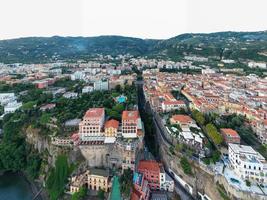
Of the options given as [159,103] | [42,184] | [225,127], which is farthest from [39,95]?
[225,127]

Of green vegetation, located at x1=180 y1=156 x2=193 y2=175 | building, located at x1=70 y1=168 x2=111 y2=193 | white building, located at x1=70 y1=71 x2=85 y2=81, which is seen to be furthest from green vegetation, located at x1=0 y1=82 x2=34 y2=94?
green vegetation, located at x1=180 y1=156 x2=193 y2=175

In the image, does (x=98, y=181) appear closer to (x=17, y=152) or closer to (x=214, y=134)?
(x=214, y=134)

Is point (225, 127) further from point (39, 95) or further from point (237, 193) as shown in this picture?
point (39, 95)

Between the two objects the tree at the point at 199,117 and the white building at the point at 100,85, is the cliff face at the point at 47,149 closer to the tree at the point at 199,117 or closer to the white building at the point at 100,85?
the tree at the point at 199,117

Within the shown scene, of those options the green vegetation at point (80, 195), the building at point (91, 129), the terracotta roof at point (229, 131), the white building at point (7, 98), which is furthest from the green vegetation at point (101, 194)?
the white building at point (7, 98)

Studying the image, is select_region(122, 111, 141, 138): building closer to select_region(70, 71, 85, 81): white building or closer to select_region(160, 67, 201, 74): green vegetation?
select_region(70, 71, 85, 81): white building

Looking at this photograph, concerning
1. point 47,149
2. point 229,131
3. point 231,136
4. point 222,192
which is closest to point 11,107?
point 47,149
